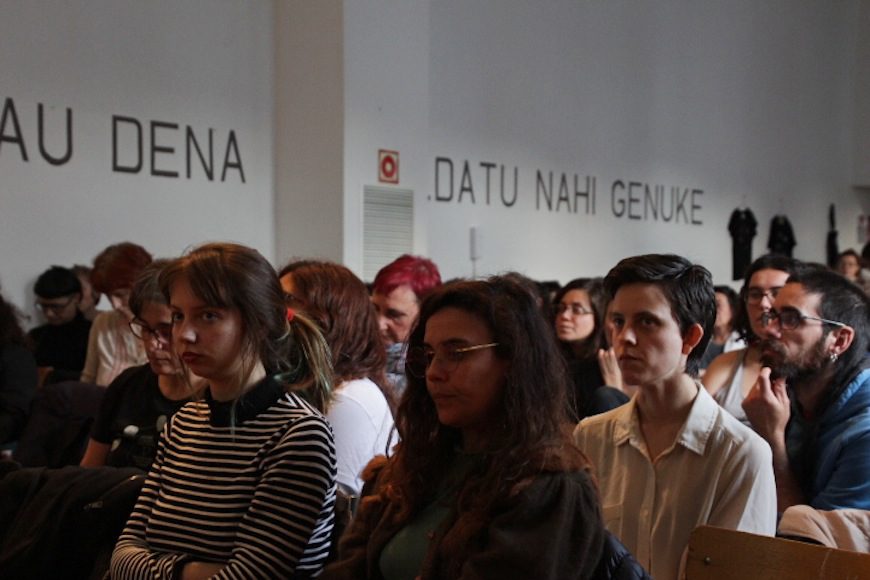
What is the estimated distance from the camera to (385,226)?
789cm

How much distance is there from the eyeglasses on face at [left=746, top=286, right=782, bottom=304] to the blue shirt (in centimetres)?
107

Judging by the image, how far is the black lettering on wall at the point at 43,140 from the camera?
6473mm

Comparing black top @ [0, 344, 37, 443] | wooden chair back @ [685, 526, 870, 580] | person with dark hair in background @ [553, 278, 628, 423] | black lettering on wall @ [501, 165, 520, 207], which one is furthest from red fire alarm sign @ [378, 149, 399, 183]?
wooden chair back @ [685, 526, 870, 580]

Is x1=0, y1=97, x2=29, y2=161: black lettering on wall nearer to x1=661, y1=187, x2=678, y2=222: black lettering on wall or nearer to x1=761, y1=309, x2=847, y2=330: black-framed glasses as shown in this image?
x1=761, y1=309, x2=847, y2=330: black-framed glasses

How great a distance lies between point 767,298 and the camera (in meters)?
4.29

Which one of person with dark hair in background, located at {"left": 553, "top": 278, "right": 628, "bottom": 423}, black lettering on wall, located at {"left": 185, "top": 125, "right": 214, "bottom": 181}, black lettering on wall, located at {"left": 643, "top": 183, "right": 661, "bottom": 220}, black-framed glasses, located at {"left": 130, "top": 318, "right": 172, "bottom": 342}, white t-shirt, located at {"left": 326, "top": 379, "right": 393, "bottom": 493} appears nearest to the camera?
white t-shirt, located at {"left": 326, "top": 379, "right": 393, "bottom": 493}

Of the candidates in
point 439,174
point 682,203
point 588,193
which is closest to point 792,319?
point 439,174

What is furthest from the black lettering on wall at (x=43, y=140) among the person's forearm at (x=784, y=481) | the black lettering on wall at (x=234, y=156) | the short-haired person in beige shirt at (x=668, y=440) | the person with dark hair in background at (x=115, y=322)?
the person's forearm at (x=784, y=481)

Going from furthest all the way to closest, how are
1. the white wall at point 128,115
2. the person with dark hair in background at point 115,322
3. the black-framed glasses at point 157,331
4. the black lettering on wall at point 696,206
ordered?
the black lettering on wall at point 696,206
the white wall at point 128,115
the person with dark hair in background at point 115,322
the black-framed glasses at point 157,331

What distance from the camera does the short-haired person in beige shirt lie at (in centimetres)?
248

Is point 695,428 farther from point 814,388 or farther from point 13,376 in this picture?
point 13,376

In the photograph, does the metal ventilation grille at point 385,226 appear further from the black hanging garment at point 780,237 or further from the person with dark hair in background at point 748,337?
the black hanging garment at point 780,237

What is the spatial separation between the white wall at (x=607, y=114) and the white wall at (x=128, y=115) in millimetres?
742

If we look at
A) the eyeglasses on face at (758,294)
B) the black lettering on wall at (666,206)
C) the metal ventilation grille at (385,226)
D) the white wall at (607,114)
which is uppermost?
the white wall at (607,114)
